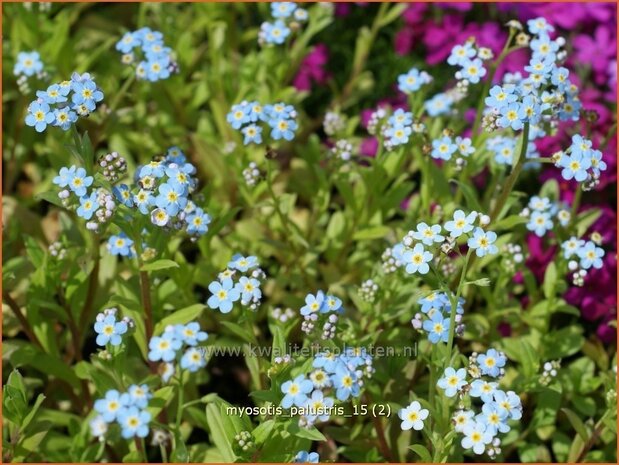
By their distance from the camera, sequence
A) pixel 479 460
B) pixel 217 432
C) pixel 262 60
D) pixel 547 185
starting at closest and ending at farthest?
pixel 217 432, pixel 479 460, pixel 547 185, pixel 262 60

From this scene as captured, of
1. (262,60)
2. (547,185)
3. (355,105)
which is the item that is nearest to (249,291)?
(547,185)

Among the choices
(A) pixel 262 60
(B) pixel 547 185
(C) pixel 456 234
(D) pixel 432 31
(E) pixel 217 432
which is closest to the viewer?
(C) pixel 456 234

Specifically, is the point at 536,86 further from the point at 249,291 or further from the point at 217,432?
the point at 217,432

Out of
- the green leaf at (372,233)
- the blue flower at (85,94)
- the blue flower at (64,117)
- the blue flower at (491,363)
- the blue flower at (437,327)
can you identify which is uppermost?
the blue flower at (85,94)

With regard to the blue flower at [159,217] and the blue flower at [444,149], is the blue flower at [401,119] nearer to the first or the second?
the blue flower at [444,149]

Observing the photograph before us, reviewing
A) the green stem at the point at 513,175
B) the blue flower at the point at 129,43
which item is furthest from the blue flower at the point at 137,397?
the blue flower at the point at 129,43

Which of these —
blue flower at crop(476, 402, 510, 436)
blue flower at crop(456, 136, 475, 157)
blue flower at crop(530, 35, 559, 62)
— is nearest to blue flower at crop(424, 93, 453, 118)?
blue flower at crop(456, 136, 475, 157)
